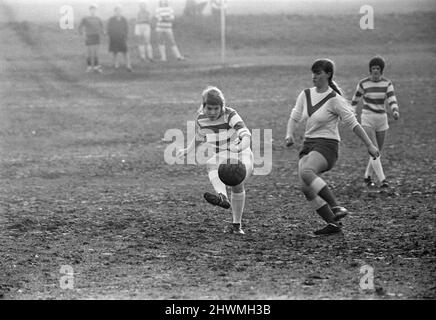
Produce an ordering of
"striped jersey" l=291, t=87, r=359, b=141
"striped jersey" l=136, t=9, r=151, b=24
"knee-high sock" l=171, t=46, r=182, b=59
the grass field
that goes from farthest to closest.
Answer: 1. "knee-high sock" l=171, t=46, r=182, b=59
2. "striped jersey" l=136, t=9, r=151, b=24
3. "striped jersey" l=291, t=87, r=359, b=141
4. the grass field

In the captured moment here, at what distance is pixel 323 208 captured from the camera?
374 inches

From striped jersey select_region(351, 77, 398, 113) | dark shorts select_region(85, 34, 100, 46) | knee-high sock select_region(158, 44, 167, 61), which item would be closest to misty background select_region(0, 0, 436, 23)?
knee-high sock select_region(158, 44, 167, 61)

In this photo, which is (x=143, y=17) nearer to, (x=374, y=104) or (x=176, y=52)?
(x=176, y=52)

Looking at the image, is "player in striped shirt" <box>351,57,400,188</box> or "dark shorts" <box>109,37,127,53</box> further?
"dark shorts" <box>109,37,127,53</box>

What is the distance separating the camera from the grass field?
7.75 meters

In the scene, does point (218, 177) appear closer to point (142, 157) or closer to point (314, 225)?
point (314, 225)

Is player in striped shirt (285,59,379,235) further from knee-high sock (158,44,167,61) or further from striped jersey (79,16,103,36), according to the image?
knee-high sock (158,44,167,61)

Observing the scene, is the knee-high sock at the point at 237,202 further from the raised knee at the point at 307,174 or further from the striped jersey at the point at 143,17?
the striped jersey at the point at 143,17

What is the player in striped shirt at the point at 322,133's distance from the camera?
30.5 feet

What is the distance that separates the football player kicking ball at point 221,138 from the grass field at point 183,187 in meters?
0.50

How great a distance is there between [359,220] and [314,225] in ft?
2.01
